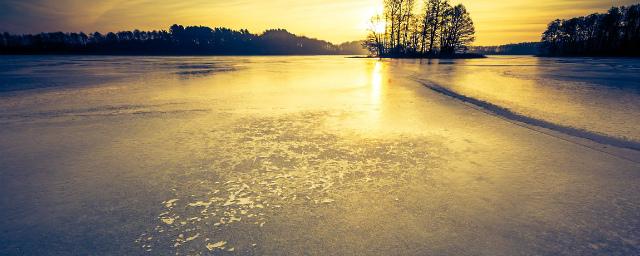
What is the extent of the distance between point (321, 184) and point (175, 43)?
12504cm

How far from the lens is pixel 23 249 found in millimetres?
1710

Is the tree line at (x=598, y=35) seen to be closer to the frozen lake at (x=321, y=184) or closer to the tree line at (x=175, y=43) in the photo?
the frozen lake at (x=321, y=184)

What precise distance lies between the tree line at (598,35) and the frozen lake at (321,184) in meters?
51.3

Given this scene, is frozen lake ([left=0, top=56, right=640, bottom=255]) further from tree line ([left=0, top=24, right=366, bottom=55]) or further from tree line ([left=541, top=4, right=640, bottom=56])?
tree line ([left=0, top=24, right=366, bottom=55])

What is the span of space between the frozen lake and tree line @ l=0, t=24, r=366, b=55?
93.6 metres

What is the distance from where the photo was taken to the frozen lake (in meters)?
1.77

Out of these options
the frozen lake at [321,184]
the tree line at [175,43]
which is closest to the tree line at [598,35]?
the frozen lake at [321,184]

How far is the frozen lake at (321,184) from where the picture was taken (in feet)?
5.82

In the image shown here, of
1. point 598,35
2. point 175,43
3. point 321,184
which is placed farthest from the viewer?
point 175,43

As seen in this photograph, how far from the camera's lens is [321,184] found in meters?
2.53

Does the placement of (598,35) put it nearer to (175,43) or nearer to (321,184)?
(321,184)

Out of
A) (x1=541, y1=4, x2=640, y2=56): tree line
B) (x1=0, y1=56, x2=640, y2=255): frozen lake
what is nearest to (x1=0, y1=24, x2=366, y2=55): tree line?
(x1=541, y1=4, x2=640, y2=56): tree line

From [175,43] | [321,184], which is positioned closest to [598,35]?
[321,184]

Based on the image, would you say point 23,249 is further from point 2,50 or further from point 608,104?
point 2,50
